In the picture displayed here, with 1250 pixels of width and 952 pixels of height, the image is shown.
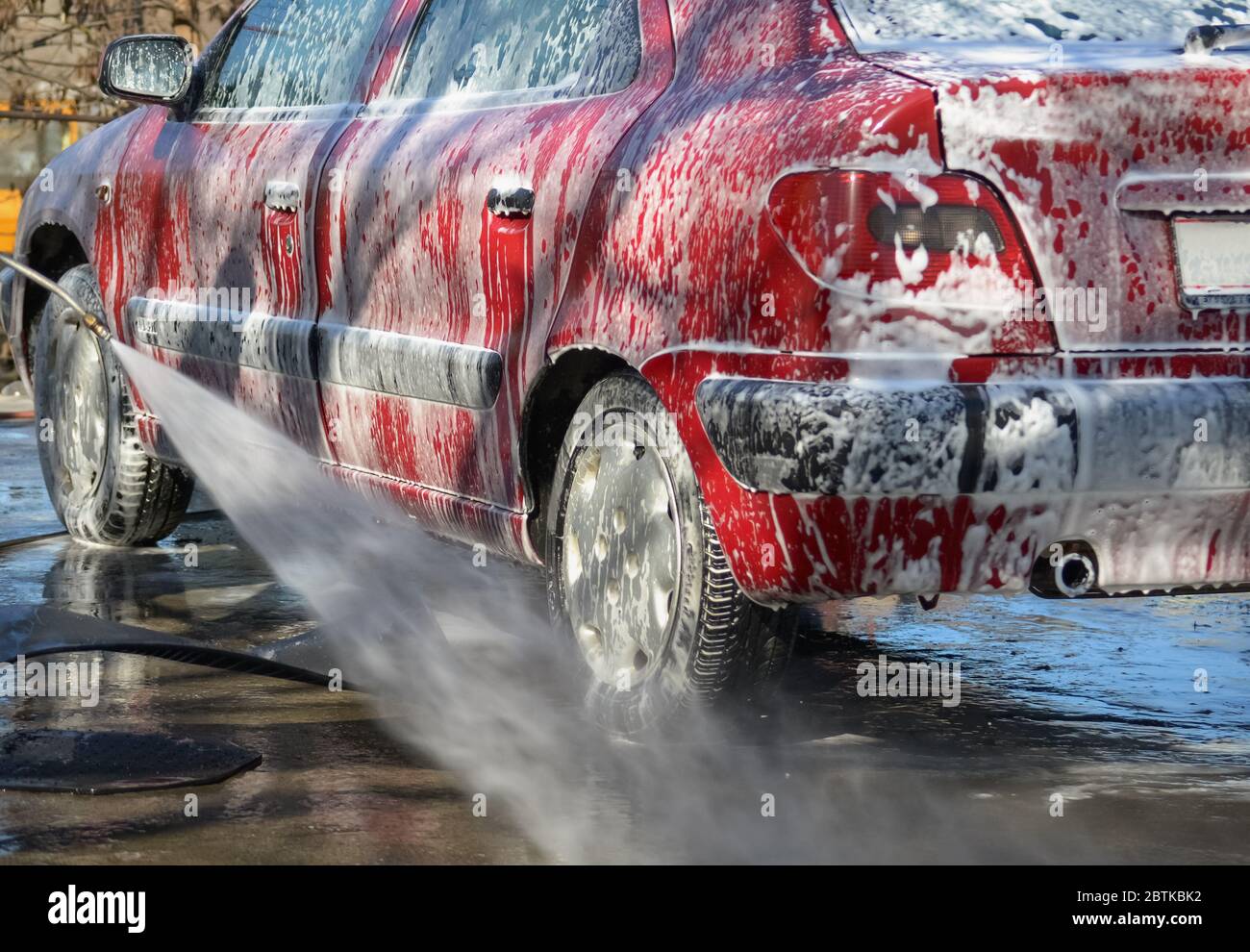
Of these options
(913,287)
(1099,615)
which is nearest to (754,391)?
(913,287)

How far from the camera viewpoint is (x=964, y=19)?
4.27 metres

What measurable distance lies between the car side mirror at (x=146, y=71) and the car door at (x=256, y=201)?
0.07 m

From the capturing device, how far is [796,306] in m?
3.97

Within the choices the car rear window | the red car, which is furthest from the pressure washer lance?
the car rear window

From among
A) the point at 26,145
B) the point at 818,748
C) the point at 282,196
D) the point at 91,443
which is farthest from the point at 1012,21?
the point at 26,145

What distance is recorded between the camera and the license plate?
4020 mm

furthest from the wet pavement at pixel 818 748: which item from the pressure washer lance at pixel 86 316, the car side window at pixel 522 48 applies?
the car side window at pixel 522 48

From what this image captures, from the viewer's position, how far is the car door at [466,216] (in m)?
4.71

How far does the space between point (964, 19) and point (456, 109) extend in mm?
1445

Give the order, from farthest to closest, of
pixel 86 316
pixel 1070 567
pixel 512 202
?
pixel 86 316
pixel 512 202
pixel 1070 567

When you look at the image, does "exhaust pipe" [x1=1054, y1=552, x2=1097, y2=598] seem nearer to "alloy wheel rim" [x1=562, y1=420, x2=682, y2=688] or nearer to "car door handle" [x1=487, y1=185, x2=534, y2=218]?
"alloy wheel rim" [x1=562, y1=420, x2=682, y2=688]

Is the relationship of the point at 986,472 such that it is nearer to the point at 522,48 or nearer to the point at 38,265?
the point at 522,48

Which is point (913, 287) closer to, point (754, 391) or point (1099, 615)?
point (754, 391)

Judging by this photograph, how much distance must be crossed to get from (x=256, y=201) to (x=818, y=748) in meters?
2.34
